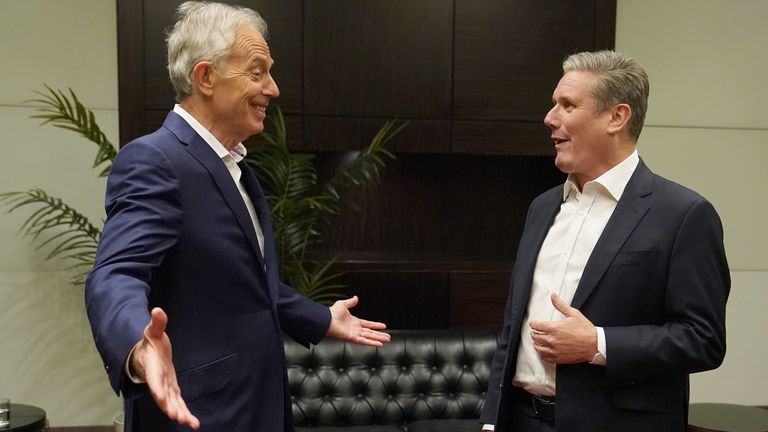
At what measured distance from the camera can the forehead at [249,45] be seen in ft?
6.07

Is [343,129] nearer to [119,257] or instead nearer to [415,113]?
[415,113]

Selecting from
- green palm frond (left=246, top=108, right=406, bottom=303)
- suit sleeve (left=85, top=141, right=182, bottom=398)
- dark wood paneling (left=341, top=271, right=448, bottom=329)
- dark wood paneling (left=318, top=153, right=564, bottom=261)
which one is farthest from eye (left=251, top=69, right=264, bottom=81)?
dark wood paneling (left=318, top=153, right=564, bottom=261)

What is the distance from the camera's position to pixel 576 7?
436cm

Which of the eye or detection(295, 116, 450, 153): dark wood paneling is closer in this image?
the eye

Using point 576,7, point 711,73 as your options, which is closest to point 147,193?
point 576,7

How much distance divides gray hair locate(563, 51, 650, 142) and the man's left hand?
551mm

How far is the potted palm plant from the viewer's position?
3854mm

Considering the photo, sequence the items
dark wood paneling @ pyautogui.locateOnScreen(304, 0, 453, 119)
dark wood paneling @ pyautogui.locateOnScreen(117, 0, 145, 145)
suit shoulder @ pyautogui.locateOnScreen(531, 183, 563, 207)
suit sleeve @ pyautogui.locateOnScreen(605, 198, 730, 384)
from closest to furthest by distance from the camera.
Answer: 1. suit sleeve @ pyautogui.locateOnScreen(605, 198, 730, 384)
2. suit shoulder @ pyautogui.locateOnScreen(531, 183, 563, 207)
3. dark wood paneling @ pyautogui.locateOnScreen(117, 0, 145, 145)
4. dark wood paneling @ pyautogui.locateOnScreen(304, 0, 453, 119)

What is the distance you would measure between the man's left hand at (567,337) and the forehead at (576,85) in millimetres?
579

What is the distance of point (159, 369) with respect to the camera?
1216 millimetres

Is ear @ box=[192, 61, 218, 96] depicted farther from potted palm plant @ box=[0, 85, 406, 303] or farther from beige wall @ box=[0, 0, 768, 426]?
beige wall @ box=[0, 0, 768, 426]

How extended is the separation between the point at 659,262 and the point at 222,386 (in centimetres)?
108

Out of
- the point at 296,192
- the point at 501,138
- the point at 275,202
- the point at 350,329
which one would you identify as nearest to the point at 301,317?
the point at 350,329

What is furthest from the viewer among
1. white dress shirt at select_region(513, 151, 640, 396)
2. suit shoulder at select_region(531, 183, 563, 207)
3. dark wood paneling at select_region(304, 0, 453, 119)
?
dark wood paneling at select_region(304, 0, 453, 119)
